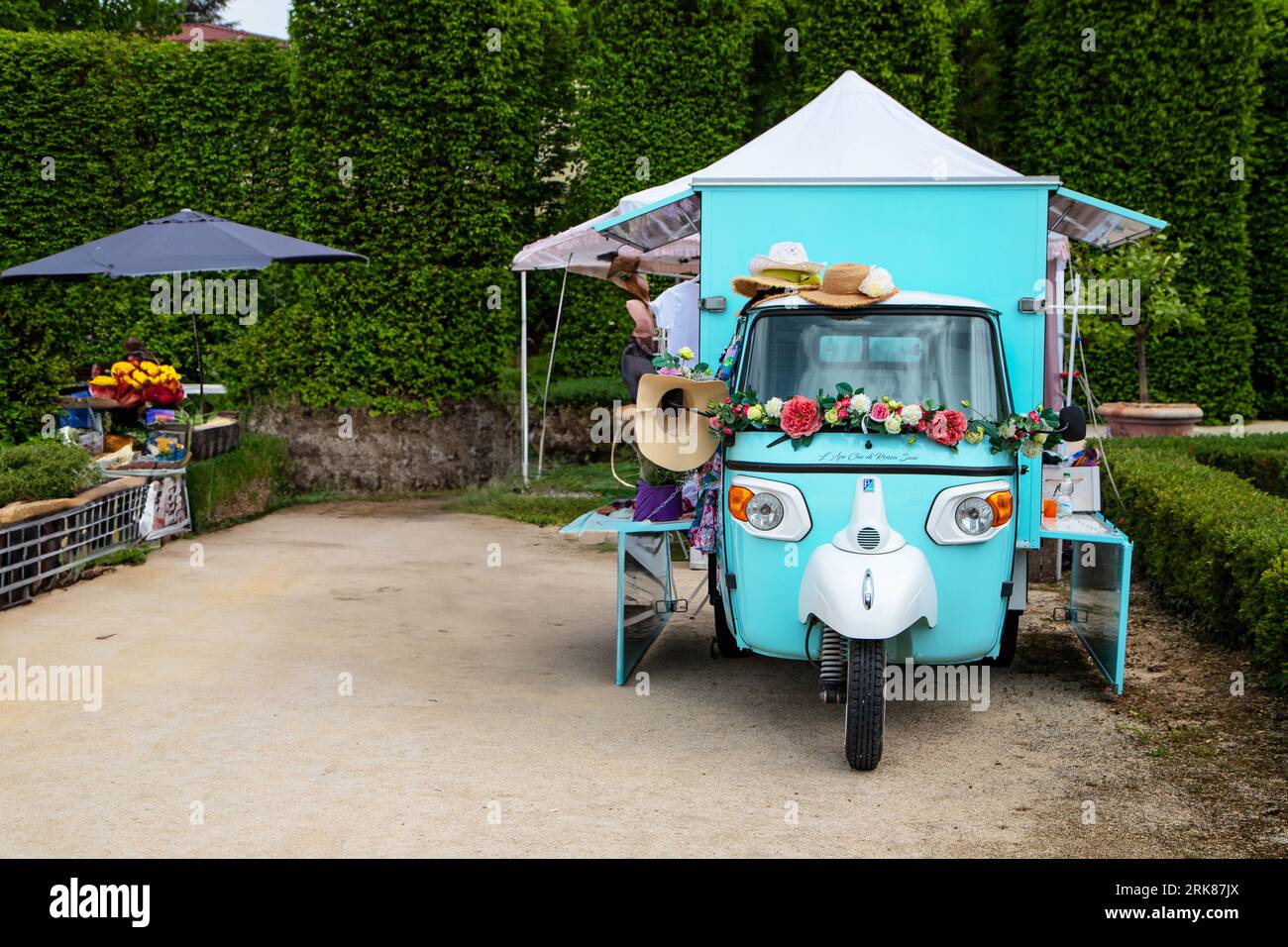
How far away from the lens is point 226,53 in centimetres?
1552

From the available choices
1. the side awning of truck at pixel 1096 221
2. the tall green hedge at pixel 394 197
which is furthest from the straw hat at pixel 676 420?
the tall green hedge at pixel 394 197

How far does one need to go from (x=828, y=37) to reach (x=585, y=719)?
12357 mm

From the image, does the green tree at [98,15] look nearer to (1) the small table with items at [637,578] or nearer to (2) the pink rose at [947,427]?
(1) the small table with items at [637,578]

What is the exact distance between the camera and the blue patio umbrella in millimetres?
12172

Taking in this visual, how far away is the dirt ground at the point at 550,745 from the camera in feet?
16.0

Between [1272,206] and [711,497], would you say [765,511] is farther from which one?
[1272,206]

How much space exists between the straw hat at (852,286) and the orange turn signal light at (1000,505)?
3.63 ft

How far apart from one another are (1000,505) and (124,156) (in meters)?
13.0

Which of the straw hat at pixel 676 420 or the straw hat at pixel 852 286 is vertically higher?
the straw hat at pixel 852 286

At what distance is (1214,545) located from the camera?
7715 millimetres

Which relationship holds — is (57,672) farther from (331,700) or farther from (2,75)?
(2,75)

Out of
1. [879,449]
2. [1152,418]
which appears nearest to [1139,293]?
[1152,418]

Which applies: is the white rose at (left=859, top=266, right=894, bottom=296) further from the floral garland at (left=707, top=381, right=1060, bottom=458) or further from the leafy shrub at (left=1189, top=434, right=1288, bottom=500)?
the leafy shrub at (left=1189, top=434, right=1288, bottom=500)
